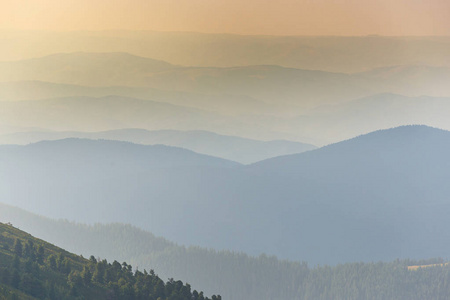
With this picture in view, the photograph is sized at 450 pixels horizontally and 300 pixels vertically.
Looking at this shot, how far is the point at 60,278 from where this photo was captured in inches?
1852

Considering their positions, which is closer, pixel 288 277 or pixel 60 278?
pixel 60 278

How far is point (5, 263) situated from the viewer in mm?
44406

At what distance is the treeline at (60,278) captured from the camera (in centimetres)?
4203

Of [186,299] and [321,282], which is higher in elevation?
[321,282]

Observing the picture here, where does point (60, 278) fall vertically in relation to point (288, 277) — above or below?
below

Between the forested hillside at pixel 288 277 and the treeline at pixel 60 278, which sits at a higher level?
the forested hillside at pixel 288 277

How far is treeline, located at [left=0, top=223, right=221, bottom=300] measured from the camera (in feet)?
138

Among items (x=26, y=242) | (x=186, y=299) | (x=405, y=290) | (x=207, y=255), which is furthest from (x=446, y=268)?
(x=26, y=242)

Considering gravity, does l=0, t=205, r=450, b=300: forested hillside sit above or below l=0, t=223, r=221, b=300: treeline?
above

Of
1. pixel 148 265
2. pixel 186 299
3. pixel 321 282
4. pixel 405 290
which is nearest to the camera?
pixel 186 299

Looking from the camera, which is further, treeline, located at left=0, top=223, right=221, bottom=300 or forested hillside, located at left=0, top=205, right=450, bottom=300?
forested hillside, located at left=0, top=205, right=450, bottom=300

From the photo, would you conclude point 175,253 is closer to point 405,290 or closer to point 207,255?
point 207,255

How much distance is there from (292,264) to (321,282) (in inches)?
839

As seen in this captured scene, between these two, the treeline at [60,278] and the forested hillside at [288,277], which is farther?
the forested hillside at [288,277]
